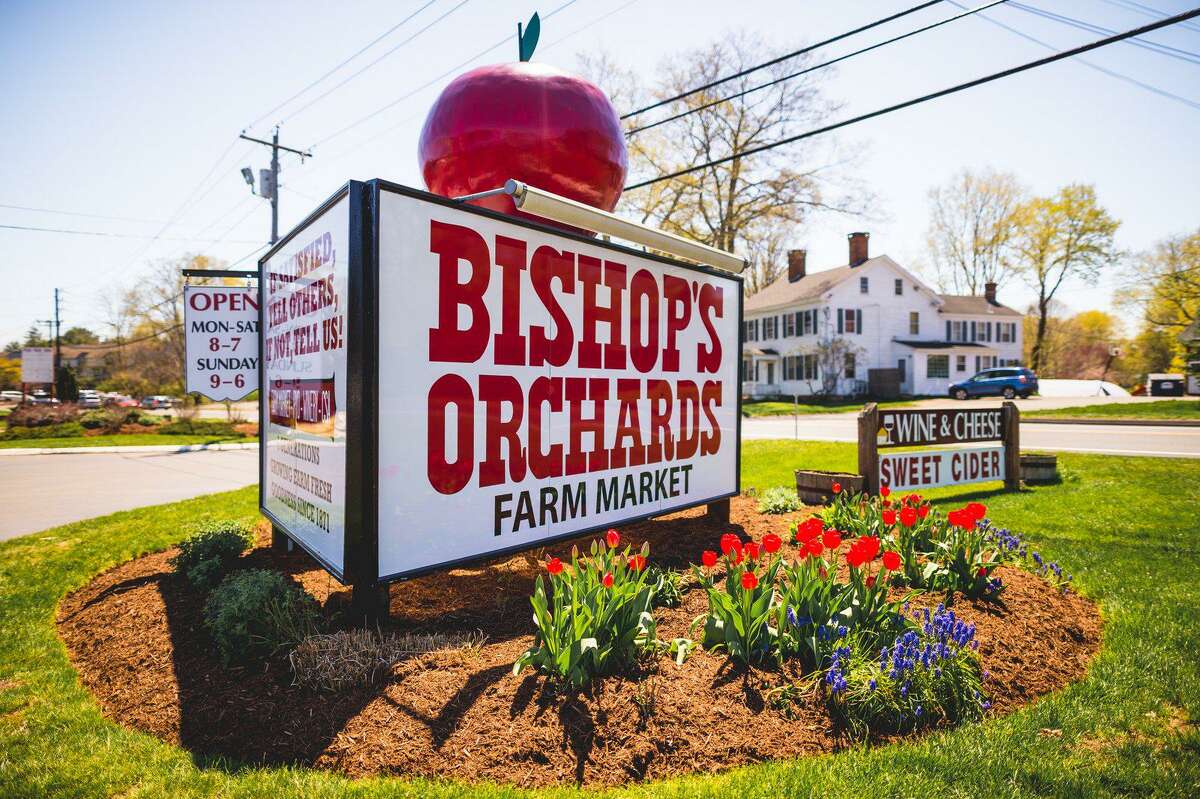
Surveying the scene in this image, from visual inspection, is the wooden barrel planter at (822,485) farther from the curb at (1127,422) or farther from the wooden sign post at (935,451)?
the curb at (1127,422)

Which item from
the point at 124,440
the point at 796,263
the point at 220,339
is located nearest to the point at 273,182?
the point at 124,440

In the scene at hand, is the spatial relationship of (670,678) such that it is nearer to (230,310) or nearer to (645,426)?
(645,426)

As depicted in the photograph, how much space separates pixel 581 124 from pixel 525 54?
1.15 meters

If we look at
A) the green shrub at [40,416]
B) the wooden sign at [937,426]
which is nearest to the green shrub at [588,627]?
the wooden sign at [937,426]

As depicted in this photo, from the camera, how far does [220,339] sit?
603 cm

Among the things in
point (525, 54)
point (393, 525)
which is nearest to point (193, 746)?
point (393, 525)

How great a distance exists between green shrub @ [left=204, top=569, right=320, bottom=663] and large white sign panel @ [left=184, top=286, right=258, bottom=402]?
2.67 metres

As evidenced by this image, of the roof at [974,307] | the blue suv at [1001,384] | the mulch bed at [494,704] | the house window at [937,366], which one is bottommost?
the mulch bed at [494,704]

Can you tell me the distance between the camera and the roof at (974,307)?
44344mm

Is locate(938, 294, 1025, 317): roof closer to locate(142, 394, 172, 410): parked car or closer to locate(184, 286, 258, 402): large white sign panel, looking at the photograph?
locate(184, 286, 258, 402): large white sign panel

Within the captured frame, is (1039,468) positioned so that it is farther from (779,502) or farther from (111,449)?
(111,449)

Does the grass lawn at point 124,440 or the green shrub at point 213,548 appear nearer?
the green shrub at point 213,548

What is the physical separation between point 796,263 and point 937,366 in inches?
454

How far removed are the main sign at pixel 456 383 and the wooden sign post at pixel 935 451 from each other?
3.15 metres
